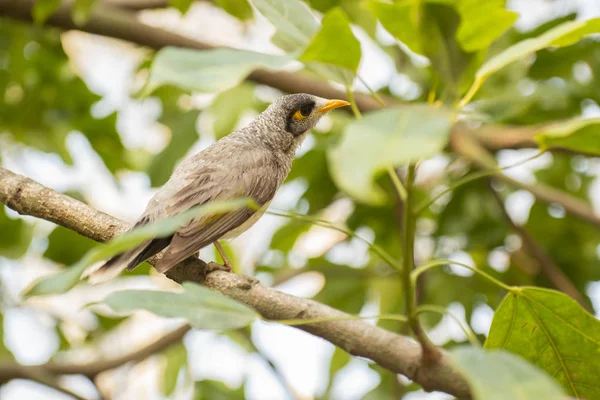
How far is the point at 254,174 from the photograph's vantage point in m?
3.50

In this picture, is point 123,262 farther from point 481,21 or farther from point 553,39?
point 553,39

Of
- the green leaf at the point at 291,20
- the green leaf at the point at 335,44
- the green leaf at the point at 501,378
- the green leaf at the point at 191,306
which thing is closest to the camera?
the green leaf at the point at 501,378

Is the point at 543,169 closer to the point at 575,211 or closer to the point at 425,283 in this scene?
the point at 575,211

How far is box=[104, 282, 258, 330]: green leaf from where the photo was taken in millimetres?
1764

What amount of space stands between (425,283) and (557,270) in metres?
0.86

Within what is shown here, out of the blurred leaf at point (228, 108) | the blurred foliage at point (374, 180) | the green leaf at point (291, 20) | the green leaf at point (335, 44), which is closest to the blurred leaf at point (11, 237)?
the blurred foliage at point (374, 180)

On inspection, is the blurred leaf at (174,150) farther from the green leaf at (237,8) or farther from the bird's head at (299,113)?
the green leaf at (237,8)

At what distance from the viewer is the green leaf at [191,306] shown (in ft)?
5.79

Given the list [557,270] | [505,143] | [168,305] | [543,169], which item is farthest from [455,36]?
[543,169]

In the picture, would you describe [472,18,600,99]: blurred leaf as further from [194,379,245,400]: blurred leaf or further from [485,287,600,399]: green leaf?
[194,379,245,400]: blurred leaf

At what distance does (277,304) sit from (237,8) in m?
1.91

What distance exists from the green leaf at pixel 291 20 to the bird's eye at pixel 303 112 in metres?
1.71

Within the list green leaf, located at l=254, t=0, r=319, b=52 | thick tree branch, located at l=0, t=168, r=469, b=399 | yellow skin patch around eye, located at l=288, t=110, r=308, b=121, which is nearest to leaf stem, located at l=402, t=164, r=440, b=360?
thick tree branch, located at l=0, t=168, r=469, b=399

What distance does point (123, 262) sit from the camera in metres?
2.91
